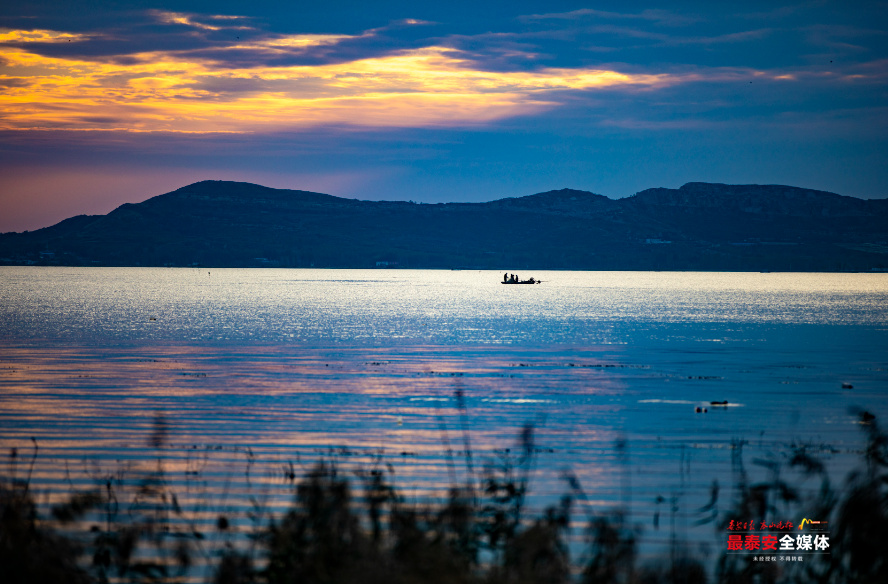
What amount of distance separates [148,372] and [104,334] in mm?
27187

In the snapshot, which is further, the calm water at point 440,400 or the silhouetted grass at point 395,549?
the calm water at point 440,400

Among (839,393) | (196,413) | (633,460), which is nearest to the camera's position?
(633,460)

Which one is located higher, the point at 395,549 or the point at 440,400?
the point at 395,549

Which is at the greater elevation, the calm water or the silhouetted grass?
the silhouetted grass

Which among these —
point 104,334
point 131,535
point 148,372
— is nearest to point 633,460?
point 131,535

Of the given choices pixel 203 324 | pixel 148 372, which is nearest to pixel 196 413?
pixel 148 372

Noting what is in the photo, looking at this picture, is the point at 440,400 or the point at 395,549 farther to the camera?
the point at 440,400

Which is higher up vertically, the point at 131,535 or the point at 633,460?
the point at 131,535

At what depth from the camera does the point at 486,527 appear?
13773 mm

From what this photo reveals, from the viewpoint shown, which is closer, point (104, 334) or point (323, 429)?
point (323, 429)

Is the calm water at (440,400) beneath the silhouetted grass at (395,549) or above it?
beneath

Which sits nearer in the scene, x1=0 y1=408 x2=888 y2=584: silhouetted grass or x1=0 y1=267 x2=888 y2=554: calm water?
x1=0 y1=408 x2=888 y2=584: silhouetted grass

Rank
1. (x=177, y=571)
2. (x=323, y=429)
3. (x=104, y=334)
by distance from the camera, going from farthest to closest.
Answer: (x=104, y=334)
(x=323, y=429)
(x=177, y=571)

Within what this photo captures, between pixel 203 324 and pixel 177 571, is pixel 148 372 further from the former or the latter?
pixel 203 324
